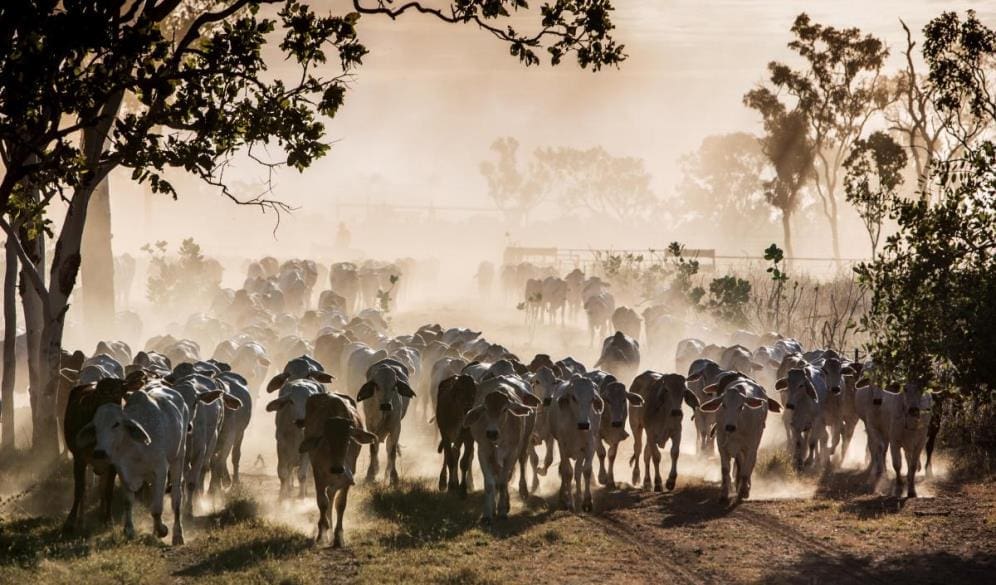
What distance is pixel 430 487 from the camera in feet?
65.4

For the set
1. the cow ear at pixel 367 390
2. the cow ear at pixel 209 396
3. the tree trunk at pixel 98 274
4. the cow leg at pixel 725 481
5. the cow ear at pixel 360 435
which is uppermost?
the tree trunk at pixel 98 274

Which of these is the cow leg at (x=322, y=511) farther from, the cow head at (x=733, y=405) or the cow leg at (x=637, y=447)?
the cow head at (x=733, y=405)

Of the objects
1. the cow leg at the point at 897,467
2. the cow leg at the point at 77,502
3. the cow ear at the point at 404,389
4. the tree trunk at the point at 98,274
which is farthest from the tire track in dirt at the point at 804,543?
the tree trunk at the point at 98,274

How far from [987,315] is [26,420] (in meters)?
19.6

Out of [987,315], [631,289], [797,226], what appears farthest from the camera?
[797,226]

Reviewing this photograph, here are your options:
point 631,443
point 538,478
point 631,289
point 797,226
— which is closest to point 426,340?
point 631,443

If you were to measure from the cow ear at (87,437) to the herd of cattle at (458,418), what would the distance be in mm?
19

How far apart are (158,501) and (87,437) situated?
Answer: 136cm

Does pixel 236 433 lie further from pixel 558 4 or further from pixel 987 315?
pixel 987 315

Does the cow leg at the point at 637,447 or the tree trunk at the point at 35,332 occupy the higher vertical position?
the tree trunk at the point at 35,332

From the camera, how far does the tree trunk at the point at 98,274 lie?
3453 centimetres

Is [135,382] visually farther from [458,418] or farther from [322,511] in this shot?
[458,418]

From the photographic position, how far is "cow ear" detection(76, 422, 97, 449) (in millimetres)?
15984

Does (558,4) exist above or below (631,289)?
above
